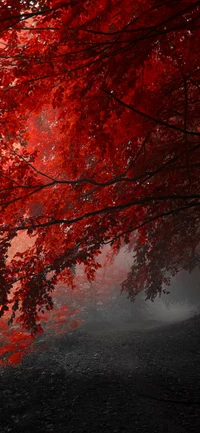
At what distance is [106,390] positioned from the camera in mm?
6902

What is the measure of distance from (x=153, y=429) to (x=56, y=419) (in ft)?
5.46

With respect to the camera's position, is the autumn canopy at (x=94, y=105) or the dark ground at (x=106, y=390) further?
the dark ground at (x=106, y=390)

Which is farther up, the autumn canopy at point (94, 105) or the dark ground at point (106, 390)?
the autumn canopy at point (94, 105)

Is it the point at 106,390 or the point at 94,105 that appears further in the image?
the point at 106,390

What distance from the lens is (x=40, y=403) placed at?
639cm

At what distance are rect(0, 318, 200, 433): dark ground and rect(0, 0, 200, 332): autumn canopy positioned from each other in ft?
5.78

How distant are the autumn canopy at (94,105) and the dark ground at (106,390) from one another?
176 cm

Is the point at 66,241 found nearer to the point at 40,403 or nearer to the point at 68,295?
the point at 40,403

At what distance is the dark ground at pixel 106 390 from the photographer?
5383 mm

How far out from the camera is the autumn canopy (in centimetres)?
357

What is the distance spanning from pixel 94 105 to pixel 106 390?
5.64 m

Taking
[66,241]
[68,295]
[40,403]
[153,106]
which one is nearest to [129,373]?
[40,403]

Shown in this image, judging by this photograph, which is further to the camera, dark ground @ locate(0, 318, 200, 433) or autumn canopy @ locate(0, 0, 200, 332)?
dark ground @ locate(0, 318, 200, 433)

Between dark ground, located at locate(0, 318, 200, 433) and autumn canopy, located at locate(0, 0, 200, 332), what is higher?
autumn canopy, located at locate(0, 0, 200, 332)
